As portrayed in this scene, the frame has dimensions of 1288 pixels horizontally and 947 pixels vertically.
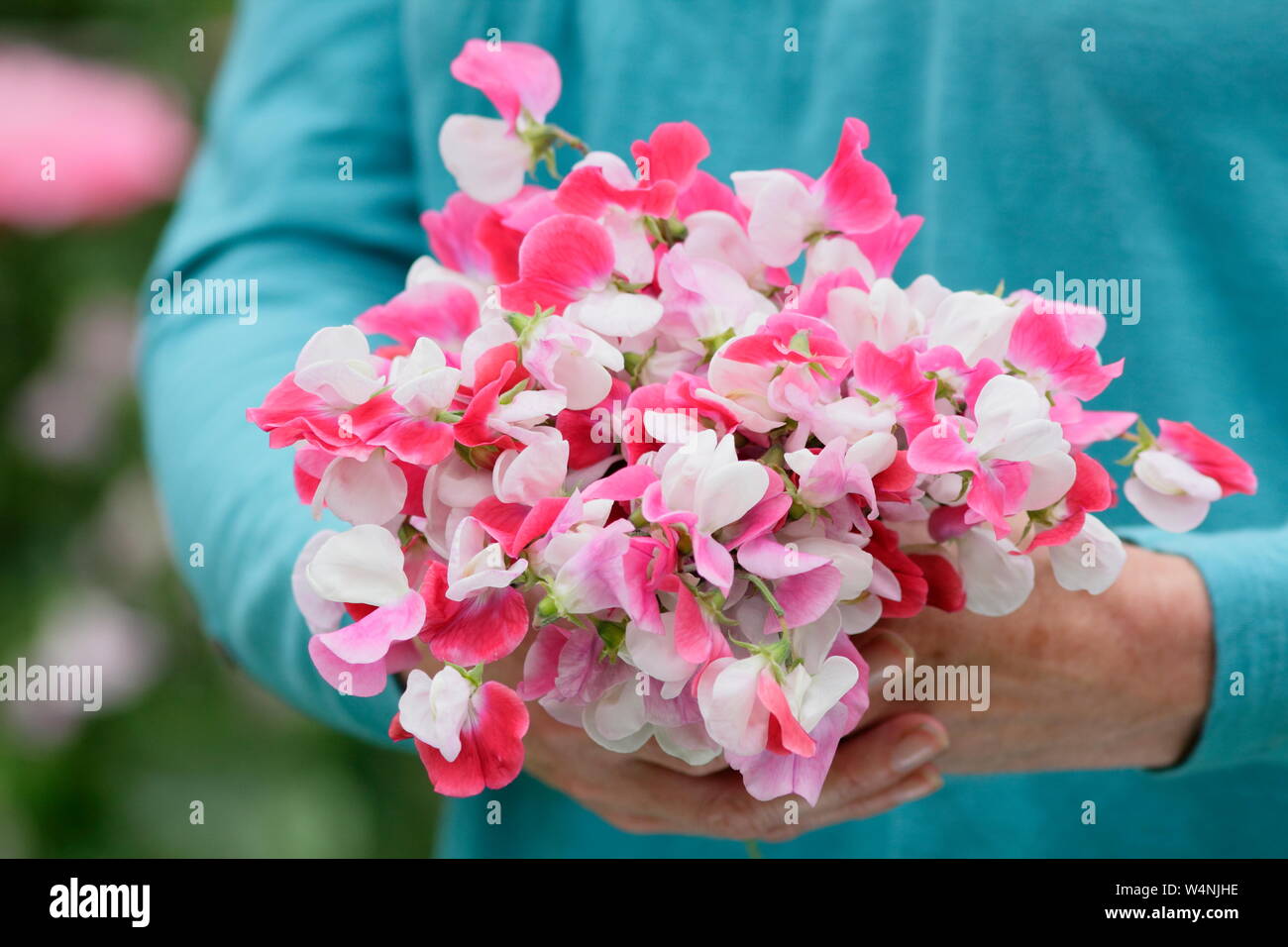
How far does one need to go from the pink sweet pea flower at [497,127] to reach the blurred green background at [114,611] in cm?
57

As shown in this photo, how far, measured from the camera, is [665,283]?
268 millimetres

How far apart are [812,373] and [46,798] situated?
752 millimetres

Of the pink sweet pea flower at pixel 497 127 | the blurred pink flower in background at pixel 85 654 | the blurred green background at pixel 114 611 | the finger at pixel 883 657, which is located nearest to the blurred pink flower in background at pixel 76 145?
the blurred green background at pixel 114 611

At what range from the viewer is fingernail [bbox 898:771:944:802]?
34 cm

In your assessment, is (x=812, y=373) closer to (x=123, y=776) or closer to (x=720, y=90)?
(x=720, y=90)

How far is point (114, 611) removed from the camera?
87 cm

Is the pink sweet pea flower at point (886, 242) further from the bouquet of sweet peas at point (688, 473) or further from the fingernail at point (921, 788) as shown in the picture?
the fingernail at point (921, 788)

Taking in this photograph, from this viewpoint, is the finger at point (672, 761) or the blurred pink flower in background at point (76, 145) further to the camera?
the blurred pink flower in background at point (76, 145)

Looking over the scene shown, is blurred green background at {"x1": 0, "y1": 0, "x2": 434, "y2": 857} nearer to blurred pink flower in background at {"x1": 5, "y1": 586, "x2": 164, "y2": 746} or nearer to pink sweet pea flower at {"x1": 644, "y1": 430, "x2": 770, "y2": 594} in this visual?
blurred pink flower in background at {"x1": 5, "y1": 586, "x2": 164, "y2": 746}

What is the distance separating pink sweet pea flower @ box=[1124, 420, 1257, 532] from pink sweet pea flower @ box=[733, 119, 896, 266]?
0.09 metres

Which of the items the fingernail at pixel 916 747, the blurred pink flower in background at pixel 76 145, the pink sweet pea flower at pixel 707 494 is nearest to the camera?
the pink sweet pea flower at pixel 707 494

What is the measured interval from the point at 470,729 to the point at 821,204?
0.15 m

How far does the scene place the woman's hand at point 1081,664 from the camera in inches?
13.7

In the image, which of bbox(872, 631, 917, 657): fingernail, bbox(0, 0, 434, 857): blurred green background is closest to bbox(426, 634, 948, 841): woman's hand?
bbox(872, 631, 917, 657): fingernail
